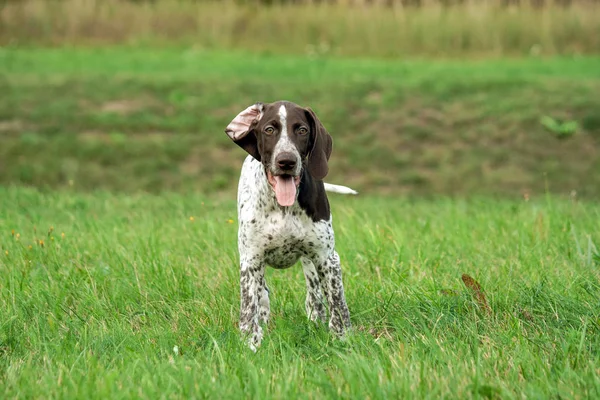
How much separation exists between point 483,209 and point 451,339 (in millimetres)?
5132

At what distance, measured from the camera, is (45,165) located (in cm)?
1360

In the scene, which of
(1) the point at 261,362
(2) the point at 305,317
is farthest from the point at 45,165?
(1) the point at 261,362

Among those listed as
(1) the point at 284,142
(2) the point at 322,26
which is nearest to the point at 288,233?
(1) the point at 284,142

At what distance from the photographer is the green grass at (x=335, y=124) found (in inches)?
525

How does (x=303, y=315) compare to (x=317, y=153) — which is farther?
(x=303, y=315)

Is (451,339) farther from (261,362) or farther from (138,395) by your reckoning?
(138,395)

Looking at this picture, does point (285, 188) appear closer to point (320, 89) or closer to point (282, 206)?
point (282, 206)

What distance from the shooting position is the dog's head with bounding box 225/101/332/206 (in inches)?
191

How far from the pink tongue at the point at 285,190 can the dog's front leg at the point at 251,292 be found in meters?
0.55

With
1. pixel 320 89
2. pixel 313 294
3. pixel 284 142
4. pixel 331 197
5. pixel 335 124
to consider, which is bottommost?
pixel 331 197

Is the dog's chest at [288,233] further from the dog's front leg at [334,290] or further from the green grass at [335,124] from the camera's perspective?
the green grass at [335,124]

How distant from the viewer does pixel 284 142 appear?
4.86 metres

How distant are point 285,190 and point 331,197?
686 cm

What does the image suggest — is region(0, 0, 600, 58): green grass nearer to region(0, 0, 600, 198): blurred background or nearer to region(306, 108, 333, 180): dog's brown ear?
region(0, 0, 600, 198): blurred background
